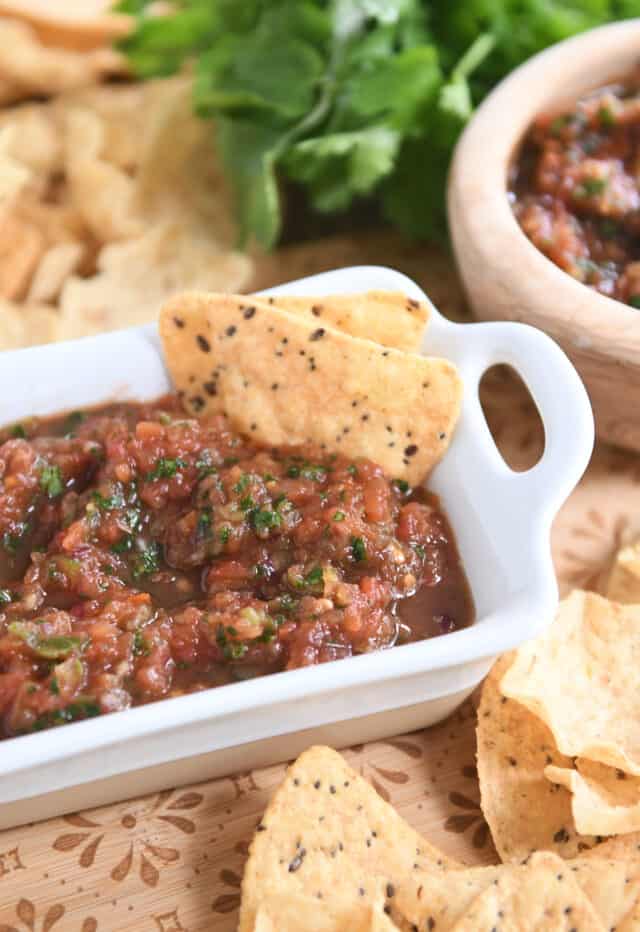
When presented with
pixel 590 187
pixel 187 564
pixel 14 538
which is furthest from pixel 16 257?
pixel 590 187

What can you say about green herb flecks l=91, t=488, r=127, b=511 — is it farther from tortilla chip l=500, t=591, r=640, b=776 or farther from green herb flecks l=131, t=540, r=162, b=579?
tortilla chip l=500, t=591, r=640, b=776

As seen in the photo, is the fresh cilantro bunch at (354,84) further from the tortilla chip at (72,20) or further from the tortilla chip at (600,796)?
the tortilla chip at (600,796)

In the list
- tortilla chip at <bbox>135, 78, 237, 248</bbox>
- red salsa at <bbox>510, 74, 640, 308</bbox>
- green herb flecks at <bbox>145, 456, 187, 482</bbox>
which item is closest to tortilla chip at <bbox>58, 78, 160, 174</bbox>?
tortilla chip at <bbox>135, 78, 237, 248</bbox>

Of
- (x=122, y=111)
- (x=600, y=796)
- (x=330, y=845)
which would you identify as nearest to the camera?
(x=330, y=845)

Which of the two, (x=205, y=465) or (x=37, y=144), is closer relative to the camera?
(x=205, y=465)

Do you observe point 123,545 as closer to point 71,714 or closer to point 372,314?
point 71,714

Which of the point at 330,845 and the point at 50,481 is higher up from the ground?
the point at 50,481

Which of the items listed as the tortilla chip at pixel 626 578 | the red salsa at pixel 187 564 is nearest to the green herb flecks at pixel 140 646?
the red salsa at pixel 187 564
